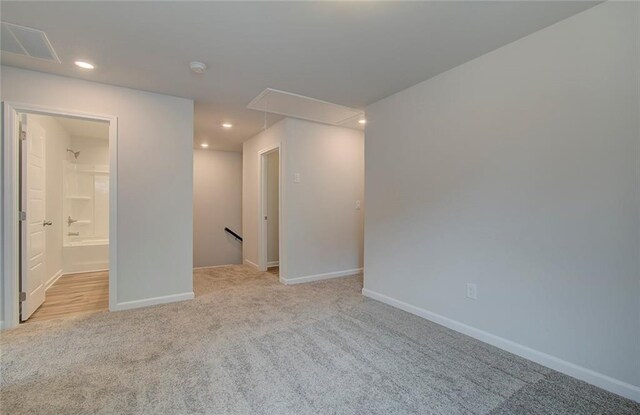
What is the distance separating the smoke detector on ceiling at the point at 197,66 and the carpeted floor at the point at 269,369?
238 cm

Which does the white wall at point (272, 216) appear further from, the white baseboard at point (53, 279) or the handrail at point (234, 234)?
the white baseboard at point (53, 279)

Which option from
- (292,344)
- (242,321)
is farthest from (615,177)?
(242,321)

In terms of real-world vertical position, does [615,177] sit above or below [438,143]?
below

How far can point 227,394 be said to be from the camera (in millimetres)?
1756

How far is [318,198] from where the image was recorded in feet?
14.7

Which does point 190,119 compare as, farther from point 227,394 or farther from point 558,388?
point 558,388

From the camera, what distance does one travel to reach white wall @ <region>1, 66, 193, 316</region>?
308 cm

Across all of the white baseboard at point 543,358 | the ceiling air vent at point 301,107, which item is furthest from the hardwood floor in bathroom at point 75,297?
the white baseboard at point 543,358

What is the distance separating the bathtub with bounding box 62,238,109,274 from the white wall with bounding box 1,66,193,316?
104 inches

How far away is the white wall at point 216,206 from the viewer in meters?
6.26

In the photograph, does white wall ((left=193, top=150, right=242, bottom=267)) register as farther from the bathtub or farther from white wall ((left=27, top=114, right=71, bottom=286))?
white wall ((left=27, top=114, right=71, bottom=286))

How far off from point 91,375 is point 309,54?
2.86m

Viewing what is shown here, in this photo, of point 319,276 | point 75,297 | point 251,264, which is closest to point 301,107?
point 319,276

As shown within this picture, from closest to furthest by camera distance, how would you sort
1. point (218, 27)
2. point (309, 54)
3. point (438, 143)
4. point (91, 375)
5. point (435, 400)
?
point (435, 400) → point (91, 375) → point (218, 27) → point (309, 54) → point (438, 143)
